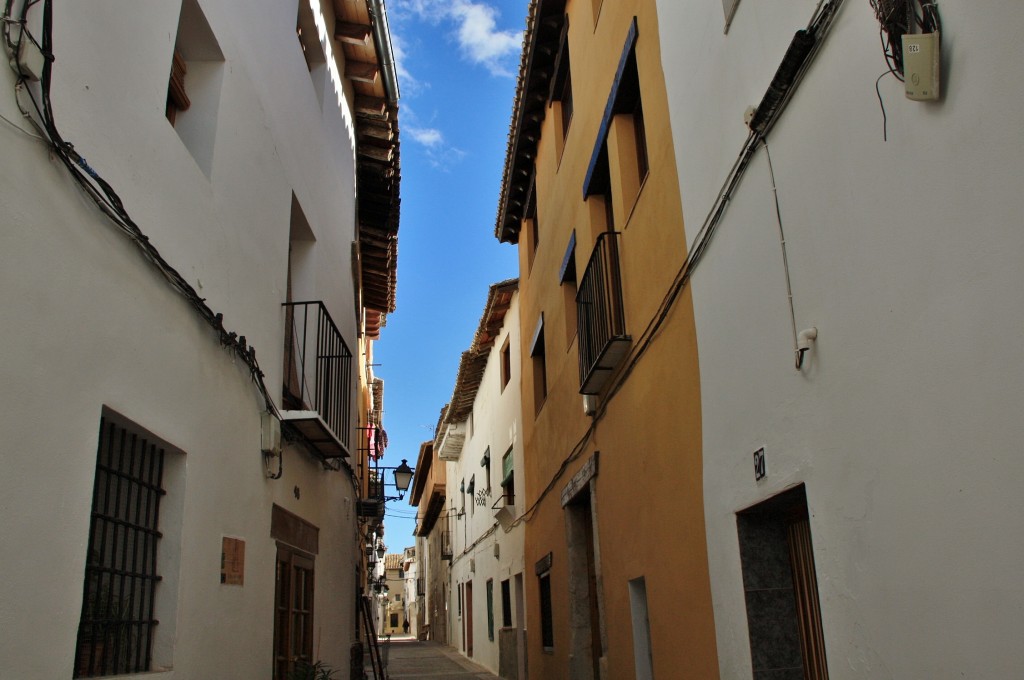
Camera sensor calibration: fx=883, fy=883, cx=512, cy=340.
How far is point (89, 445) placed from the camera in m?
3.56

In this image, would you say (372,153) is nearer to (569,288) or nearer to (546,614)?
(569,288)

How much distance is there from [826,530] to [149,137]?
3.72 metres

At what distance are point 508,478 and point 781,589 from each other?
10718 mm

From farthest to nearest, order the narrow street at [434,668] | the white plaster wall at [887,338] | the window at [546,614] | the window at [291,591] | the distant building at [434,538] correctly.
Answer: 1. the distant building at [434,538]
2. the narrow street at [434,668]
3. the window at [546,614]
4. the window at [291,591]
5. the white plaster wall at [887,338]

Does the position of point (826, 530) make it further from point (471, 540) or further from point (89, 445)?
point (471, 540)

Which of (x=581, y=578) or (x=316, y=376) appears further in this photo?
(x=581, y=578)

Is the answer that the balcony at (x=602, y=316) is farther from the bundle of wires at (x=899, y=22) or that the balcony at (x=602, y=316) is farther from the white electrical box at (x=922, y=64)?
the white electrical box at (x=922, y=64)

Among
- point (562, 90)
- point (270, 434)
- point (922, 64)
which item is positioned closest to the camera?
point (922, 64)

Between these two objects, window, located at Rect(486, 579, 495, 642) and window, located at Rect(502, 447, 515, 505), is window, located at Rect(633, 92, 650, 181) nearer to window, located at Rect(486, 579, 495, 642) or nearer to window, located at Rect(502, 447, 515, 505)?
window, located at Rect(502, 447, 515, 505)

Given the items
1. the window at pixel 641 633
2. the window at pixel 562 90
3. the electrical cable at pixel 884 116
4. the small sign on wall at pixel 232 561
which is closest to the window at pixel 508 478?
the window at pixel 562 90

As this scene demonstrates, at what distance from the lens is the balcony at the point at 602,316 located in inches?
288

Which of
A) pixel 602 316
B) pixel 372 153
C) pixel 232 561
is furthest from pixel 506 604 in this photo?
pixel 232 561

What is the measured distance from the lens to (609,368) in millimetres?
7633

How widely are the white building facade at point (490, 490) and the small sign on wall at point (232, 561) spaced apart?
28.1 feet
